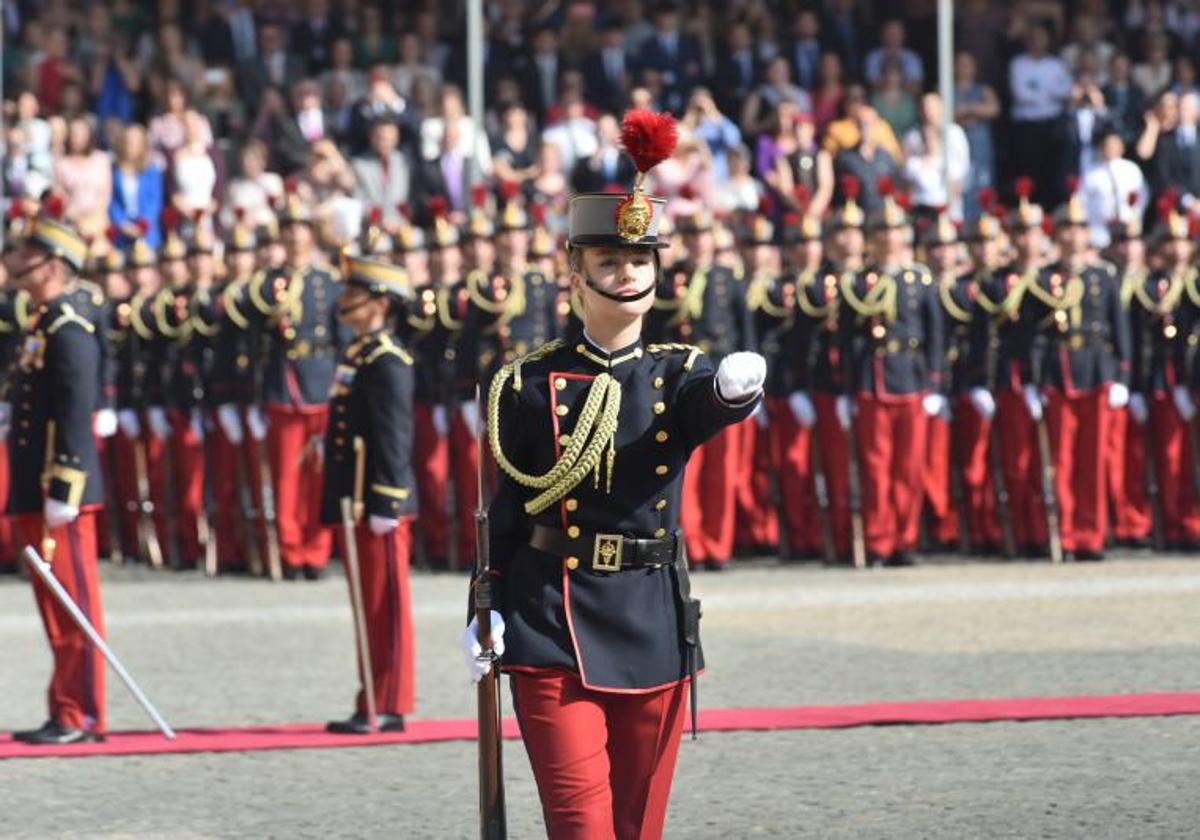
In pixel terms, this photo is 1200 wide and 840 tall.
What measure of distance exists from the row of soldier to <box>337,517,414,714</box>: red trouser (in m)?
5.69

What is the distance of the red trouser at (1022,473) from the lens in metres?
16.4

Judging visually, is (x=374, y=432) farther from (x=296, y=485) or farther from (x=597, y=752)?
(x=296, y=485)

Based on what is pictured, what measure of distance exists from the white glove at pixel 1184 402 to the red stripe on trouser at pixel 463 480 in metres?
3.88

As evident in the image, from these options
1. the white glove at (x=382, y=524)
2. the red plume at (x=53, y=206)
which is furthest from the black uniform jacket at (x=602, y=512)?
the red plume at (x=53, y=206)

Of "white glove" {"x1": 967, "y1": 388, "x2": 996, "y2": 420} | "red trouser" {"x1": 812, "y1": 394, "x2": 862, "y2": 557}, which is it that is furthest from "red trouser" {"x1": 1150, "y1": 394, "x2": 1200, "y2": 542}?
"red trouser" {"x1": 812, "y1": 394, "x2": 862, "y2": 557}

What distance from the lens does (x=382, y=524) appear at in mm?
10109

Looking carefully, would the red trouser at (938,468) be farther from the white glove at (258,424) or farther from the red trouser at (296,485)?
the white glove at (258,424)

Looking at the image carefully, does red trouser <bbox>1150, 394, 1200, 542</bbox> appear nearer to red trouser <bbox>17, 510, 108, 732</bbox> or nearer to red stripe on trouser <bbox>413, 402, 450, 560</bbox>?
red stripe on trouser <bbox>413, 402, 450, 560</bbox>

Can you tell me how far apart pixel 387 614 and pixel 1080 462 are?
6.99 metres

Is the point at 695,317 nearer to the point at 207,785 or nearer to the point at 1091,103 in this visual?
the point at 1091,103

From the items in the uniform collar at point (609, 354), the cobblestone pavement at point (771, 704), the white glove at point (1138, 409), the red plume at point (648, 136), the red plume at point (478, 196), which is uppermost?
the red plume at point (478, 196)

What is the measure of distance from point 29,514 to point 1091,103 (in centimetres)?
1252

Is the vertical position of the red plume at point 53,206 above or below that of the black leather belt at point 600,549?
above

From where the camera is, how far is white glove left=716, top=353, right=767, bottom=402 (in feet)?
19.8
